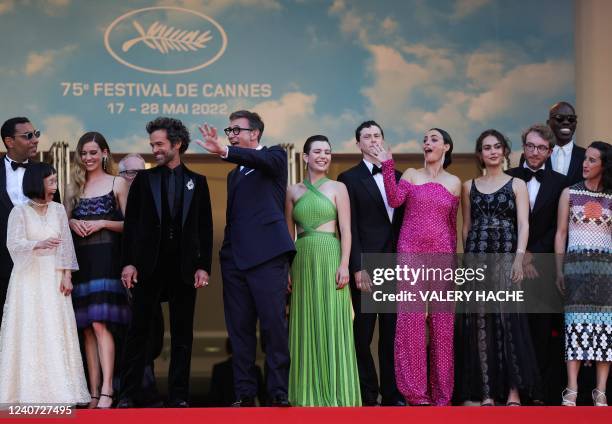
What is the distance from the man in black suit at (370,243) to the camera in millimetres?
7289

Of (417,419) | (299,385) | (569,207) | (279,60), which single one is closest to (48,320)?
(299,385)

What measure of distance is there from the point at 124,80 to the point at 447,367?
424cm

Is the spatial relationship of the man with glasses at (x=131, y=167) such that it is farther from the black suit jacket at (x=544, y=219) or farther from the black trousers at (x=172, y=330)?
the black suit jacket at (x=544, y=219)

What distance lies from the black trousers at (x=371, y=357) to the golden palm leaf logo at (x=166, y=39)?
3665 mm

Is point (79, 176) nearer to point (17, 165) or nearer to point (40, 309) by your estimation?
point (17, 165)

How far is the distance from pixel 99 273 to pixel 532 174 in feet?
8.79

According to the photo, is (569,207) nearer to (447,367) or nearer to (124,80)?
(447,367)

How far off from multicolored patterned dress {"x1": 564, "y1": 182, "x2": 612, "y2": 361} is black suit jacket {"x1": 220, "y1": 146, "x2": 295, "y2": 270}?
5.52 ft

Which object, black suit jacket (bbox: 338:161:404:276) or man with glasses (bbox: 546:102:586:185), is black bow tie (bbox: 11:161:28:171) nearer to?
black suit jacket (bbox: 338:161:404:276)

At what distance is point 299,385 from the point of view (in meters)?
7.11

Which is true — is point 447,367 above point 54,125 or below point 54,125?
below

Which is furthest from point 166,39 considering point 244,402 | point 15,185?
point 244,402

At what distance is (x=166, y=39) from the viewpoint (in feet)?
33.6

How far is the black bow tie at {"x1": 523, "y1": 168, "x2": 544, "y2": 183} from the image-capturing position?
764 cm
